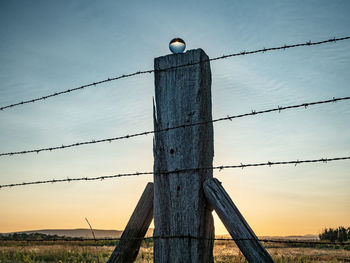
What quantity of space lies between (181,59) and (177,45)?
0.13 meters

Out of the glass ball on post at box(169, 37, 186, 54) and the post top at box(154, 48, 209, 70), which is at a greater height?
the glass ball on post at box(169, 37, 186, 54)

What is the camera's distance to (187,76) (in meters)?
2.75

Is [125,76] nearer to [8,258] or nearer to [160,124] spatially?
[160,124]

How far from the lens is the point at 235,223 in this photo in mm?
2426

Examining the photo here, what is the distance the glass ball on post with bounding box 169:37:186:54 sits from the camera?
2.85 m

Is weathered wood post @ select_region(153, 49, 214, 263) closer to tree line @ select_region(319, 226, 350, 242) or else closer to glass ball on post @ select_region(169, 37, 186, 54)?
glass ball on post @ select_region(169, 37, 186, 54)

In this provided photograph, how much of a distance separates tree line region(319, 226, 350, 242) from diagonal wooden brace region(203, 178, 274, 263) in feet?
52.9

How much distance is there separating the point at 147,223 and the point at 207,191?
69 centimetres

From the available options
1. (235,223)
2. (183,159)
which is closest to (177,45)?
(183,159)

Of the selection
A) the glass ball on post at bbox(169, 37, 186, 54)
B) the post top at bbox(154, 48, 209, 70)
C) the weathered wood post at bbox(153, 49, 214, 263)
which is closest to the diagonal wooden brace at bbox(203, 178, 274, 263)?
the weathered wood post at bbox(153, 49, 214, 263)

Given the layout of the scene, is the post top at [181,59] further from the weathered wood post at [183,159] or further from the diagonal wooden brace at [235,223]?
the diagonal wooden brace at [235,223]

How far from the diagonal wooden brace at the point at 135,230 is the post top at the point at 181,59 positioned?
99 centimetres

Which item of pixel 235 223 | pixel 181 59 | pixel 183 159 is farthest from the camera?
pixel 181 59

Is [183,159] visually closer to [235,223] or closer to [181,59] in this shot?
[235,223]
